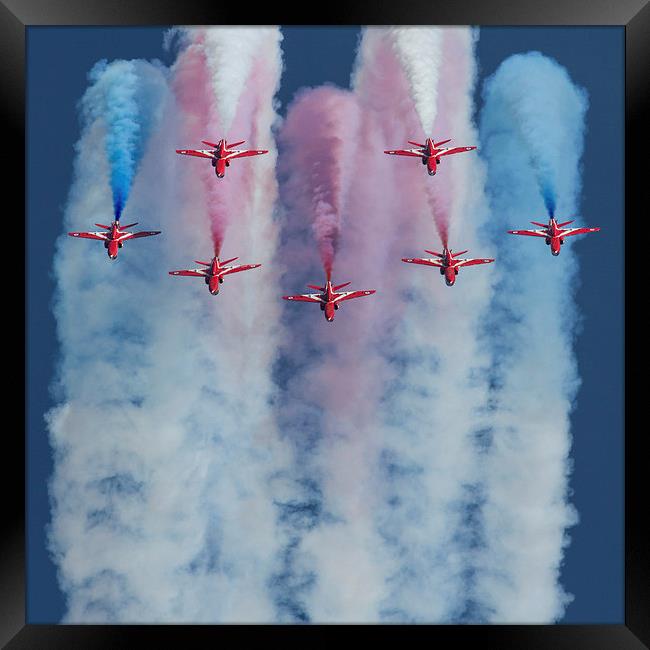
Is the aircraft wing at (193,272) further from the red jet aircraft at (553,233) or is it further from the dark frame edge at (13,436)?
the red jet aircraft at (553,233)

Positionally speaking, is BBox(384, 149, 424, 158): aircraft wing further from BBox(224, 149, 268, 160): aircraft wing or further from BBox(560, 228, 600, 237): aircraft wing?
BBox(560, 228, 600, 237): aircraft wing

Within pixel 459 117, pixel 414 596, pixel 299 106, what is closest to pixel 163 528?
pixel 414 596

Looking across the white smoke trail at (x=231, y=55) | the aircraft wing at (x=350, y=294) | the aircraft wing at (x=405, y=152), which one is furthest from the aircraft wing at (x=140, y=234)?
the aircraft wing at (x=405, y=152)

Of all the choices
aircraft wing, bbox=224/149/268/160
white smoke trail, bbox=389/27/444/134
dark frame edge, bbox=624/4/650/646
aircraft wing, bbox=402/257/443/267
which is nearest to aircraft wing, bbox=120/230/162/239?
aircraft wing, bbox=224/149/268/160

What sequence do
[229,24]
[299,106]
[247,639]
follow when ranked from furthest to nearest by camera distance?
[299,106], [247,639], [229,24]

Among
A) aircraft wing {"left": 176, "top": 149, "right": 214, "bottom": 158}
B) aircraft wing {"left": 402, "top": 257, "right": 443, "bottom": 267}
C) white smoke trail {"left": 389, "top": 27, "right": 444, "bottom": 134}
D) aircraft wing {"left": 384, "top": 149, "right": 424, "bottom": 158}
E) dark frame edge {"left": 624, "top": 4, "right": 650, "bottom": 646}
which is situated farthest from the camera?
aircraft wing {"left": 402, "top": 257, "right": 443, "bottom": 267}

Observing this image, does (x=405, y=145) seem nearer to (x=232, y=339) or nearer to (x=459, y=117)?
(x=459, y=117)

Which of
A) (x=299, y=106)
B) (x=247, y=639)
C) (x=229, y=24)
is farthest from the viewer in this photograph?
(x=299, y=106)

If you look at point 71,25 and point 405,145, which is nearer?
point 71,25
